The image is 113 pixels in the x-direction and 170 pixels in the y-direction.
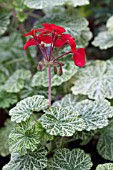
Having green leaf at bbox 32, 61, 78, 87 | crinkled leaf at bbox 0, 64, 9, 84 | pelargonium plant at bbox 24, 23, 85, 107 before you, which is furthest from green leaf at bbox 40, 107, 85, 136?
crinkled leaf at bbox 0, 64, 9, 84

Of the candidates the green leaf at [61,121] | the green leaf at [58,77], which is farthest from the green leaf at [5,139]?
the green leaf at [61,121]

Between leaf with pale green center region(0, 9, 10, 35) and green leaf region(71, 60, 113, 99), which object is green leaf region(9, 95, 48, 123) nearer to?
green leaf region(71, 60, 113, 99)

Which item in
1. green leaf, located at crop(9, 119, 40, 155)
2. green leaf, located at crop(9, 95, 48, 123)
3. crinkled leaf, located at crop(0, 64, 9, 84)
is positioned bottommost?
crinkled leaf, located at crop(0, 64, 9, 84)

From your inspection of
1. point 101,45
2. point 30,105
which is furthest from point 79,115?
point 101,45

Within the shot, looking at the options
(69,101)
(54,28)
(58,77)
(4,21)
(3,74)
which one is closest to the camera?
(54,28)

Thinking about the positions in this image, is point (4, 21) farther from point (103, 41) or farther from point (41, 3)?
point (103, 41)

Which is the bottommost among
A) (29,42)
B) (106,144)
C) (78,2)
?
(106,144)

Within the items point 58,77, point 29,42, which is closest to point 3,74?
point 58,77
